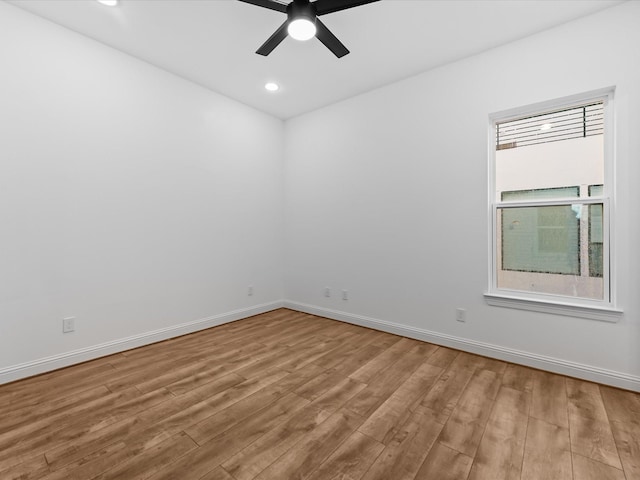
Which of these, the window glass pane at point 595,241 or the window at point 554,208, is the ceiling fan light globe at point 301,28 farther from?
the window glass pane at point 595,241

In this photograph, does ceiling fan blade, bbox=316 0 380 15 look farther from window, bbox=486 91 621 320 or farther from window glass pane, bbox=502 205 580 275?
window glass pane, bbox=502 205 580 275

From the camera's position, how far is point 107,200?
2828mm

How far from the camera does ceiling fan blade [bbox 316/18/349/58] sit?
83.1 inches

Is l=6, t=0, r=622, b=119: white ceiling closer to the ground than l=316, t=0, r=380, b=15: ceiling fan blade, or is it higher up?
higher up

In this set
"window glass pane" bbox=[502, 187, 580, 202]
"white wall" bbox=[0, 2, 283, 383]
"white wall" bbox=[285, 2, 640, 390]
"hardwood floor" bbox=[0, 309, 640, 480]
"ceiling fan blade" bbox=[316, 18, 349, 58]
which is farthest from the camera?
"window glass pane" bbox=[502, 187, 580, 202]

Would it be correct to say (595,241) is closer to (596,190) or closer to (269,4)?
(596,190)

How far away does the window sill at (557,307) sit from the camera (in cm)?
230

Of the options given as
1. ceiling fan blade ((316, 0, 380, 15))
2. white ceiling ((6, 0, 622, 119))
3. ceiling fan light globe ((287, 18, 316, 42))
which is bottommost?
ceiling fan light globe ((287, 18, 316, 42))

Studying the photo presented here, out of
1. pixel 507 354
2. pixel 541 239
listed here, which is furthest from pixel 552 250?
pixel 507 354

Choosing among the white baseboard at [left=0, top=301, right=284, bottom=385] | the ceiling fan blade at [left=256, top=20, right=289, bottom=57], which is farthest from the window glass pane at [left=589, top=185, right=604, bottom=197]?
the white baseboard at [left=0, top=301, right=284, bottom=385]

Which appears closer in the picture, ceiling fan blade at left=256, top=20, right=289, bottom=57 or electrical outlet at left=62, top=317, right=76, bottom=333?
ceiling fan blade at left=256, top=20, right=289, bottom=57

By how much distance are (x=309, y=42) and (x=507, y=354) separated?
3.40 m

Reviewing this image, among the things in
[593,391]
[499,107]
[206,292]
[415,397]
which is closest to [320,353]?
[415,397]

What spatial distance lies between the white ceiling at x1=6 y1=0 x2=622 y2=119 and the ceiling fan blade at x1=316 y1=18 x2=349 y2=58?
282 millimetres
